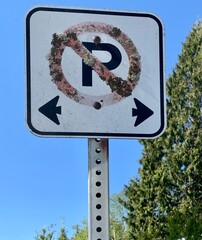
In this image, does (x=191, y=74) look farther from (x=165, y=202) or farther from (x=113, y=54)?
(x=113, y=54)

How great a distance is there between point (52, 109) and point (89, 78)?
0.49ft

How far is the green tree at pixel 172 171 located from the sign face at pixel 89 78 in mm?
22064

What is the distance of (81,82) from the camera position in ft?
6.31

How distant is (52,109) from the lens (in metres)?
1.94

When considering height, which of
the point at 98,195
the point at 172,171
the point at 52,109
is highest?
the point at 172,171

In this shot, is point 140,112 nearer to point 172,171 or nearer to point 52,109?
point 52,109

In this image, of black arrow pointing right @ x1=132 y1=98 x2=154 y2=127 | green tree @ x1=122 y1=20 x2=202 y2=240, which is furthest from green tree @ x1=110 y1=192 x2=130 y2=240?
black arrow pointing right @ x1=132 y1=98 x2=154 y2=127

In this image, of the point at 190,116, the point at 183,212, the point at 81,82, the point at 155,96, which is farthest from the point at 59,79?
the point at 190,116

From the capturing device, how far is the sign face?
1.93 metres

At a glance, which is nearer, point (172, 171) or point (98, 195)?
point (98, 195)

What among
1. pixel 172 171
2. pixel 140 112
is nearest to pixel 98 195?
pixel 140 112

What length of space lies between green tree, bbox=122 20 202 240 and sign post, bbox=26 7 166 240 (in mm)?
22071

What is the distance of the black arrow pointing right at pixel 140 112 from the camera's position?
198 centimetres

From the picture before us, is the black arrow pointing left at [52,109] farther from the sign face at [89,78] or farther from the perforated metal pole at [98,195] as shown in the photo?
the perforated metal pole at [98,195]
